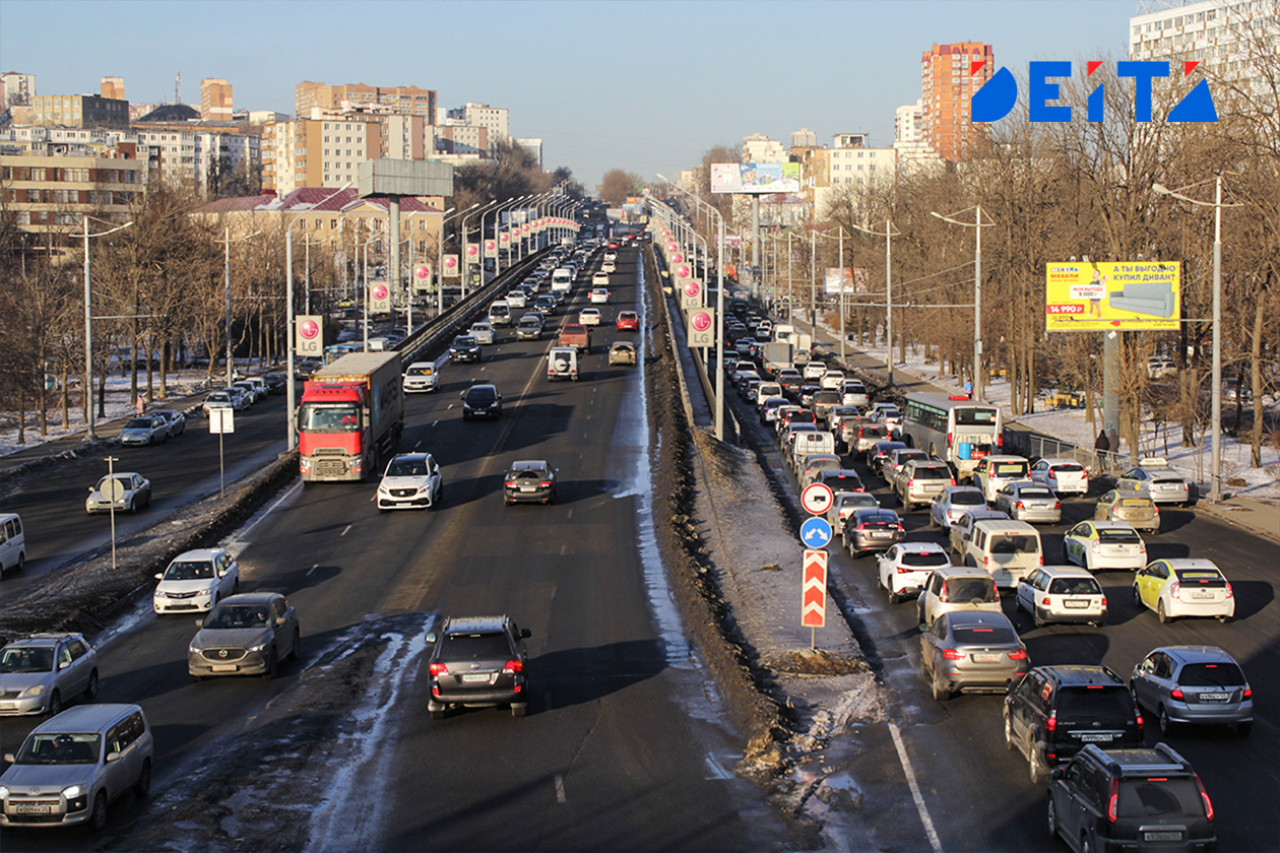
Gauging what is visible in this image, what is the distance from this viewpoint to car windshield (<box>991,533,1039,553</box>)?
30000 millimetres

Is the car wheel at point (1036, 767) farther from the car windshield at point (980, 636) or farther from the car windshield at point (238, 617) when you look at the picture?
the car windshield at point (238, 617)

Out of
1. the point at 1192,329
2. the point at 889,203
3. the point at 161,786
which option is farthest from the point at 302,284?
the point at 161,786

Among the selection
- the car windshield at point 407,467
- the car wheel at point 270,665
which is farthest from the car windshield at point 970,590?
the car windshield at point 407,467

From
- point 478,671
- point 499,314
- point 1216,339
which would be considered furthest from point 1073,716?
point 499,314

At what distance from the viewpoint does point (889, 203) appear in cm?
11588

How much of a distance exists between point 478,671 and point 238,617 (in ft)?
19.0

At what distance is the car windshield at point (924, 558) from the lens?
2870 cm

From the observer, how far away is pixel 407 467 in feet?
130

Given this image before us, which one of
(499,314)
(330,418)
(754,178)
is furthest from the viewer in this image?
(754,178)

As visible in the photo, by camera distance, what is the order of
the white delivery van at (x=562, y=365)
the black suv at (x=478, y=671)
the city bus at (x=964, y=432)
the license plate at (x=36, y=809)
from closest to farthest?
the license plate at (x=36, y=809) < the black suv at (x=478, y=671) < the city bus at (x=964, y=432) < the white delivery van at (x=562, y=365)

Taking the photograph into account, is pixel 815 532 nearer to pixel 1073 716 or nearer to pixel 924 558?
pixel 924 558

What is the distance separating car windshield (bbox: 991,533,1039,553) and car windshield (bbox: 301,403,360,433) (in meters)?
21.4

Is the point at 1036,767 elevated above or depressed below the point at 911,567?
below

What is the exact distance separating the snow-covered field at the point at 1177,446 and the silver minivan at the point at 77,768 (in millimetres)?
37134
